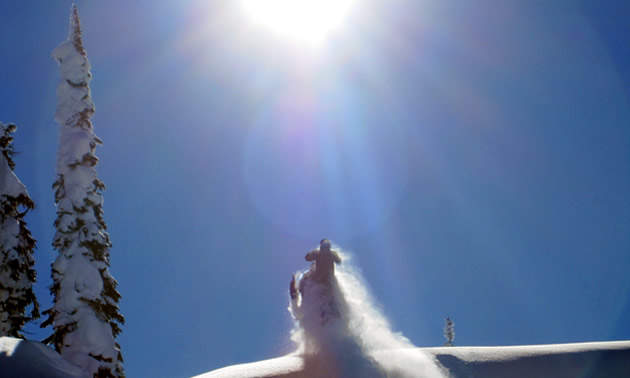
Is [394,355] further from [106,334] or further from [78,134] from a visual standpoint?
[78,134]

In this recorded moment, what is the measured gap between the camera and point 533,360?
1145 centimetres

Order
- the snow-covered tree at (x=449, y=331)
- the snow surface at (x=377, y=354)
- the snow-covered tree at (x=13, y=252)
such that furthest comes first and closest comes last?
the snow-covered tree at (x=449, y=331) → the snow-covered tree at (x=13, y=252) → the snow surface at (x=377, y=354)

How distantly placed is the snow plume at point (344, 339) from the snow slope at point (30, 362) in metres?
4.51

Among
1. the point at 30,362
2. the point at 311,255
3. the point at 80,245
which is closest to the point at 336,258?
the point at 311,255

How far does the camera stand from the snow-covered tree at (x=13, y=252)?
14.8m

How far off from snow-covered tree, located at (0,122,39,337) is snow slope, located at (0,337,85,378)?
334 inches

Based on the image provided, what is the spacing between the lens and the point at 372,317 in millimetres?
11977

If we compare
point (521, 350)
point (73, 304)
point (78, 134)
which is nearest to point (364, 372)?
point (521, 350)

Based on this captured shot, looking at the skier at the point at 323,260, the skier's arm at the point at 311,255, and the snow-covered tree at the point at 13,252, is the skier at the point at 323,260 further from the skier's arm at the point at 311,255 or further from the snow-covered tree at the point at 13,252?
the snow-covered tree at the point at 13,252

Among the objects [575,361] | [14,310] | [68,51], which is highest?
[68,51]

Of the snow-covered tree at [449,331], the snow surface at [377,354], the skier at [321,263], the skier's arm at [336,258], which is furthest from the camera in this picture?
the snow-covered tree at [449,331]

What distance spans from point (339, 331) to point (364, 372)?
1453 mm

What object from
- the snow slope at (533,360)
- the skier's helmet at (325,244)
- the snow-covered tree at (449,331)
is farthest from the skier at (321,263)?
the snow-covered tree at (449,331)

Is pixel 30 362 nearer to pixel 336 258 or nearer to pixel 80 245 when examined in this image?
pixel 80 245
